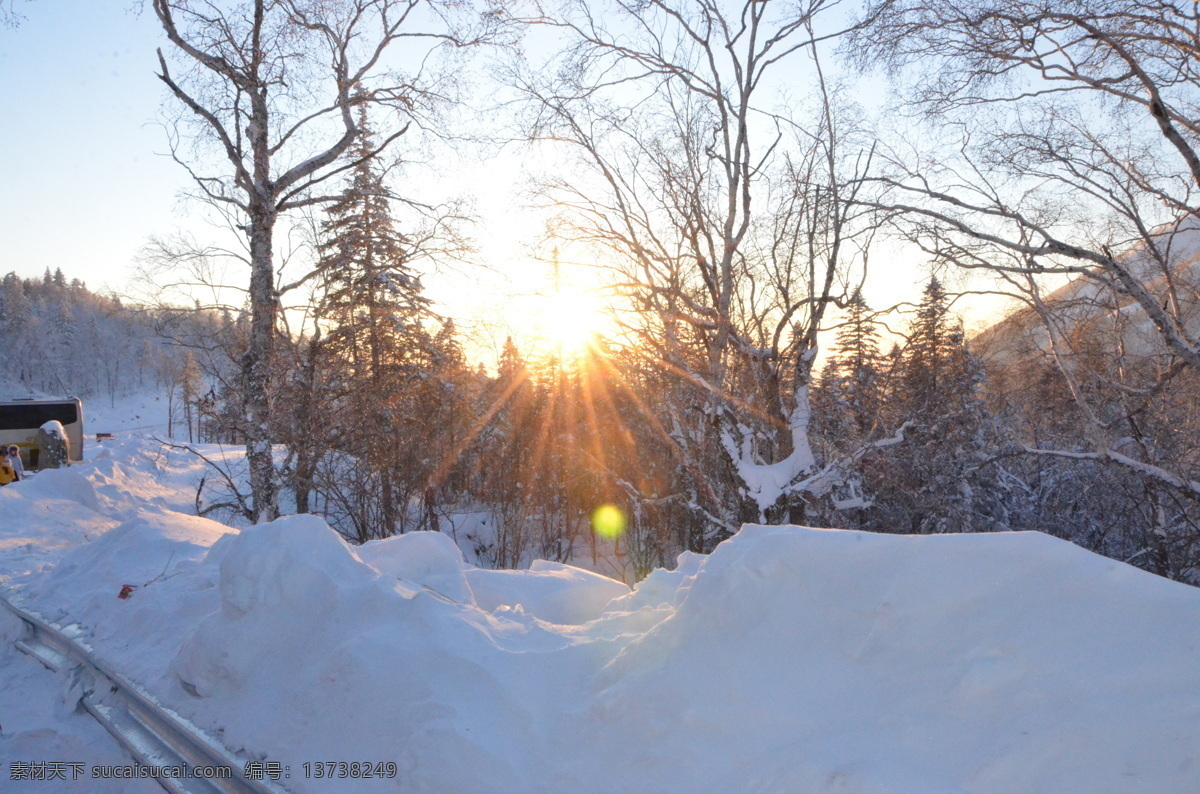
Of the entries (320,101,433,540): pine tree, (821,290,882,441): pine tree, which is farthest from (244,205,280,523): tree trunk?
(821,290,882,441): pine tree

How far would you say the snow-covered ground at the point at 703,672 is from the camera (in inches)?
106

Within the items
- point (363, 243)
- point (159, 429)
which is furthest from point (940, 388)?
point (159, 429)

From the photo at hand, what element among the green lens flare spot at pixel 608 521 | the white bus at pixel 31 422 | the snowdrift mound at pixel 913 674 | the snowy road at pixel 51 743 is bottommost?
the green lens flare spot at pixel 608 521

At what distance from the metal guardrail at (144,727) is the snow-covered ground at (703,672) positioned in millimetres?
116

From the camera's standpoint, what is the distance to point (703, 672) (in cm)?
365

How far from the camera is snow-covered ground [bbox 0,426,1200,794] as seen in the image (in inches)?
106

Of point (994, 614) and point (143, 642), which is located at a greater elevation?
point (994, 614)

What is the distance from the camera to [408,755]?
3.55 m

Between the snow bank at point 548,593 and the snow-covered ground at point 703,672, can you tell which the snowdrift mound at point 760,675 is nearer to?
the snow-covered ground at point 703,672

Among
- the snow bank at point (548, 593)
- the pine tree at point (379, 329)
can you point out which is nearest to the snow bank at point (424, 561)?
the snow bank at point (548, 593)

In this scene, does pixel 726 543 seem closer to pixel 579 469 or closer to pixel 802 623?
pixel 802 623

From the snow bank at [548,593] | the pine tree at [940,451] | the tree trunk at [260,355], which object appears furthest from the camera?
the pine tree at [940,451]

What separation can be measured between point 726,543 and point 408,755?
2.13 meters

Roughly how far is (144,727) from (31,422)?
79.6 feet
